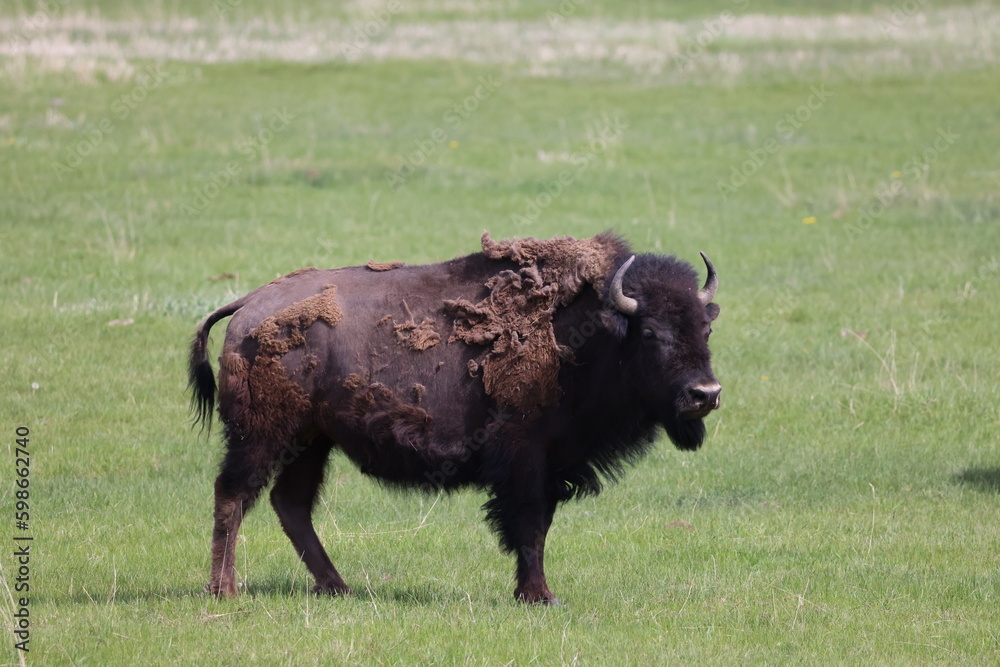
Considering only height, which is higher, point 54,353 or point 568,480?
point 568,480

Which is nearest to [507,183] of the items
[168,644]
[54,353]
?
[54,353]

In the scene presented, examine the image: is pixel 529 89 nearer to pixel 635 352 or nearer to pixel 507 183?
pixel 507 183

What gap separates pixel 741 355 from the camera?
1333 centimetres

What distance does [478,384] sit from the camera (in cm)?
739

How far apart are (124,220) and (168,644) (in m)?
13.3
